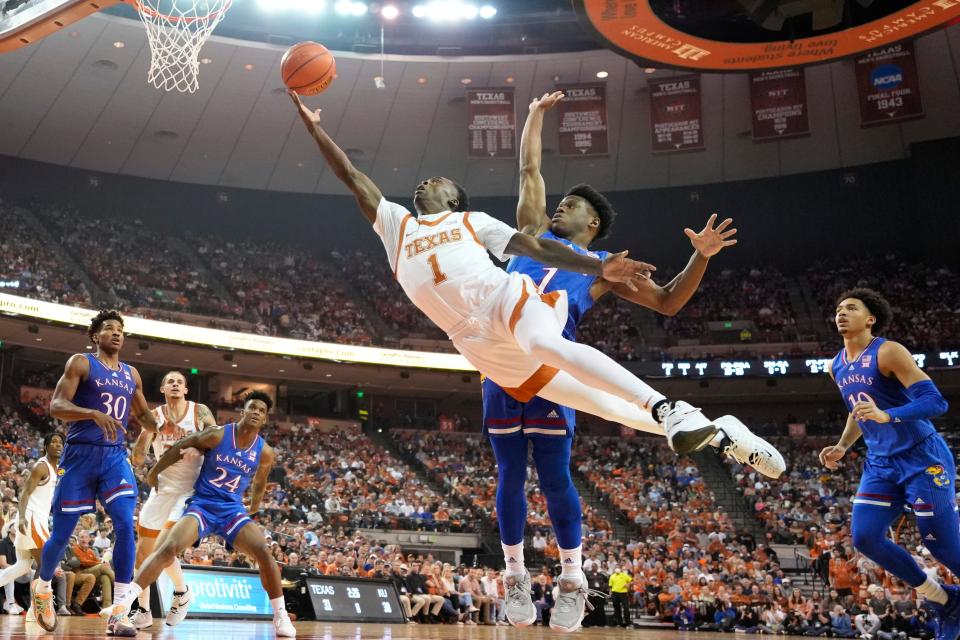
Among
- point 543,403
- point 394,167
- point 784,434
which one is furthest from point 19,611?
point 784,434

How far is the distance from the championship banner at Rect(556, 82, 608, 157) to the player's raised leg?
1692 centimetres

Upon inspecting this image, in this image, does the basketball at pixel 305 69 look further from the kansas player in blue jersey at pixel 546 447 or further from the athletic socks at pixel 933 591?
the athletic socks at pixel 933 591

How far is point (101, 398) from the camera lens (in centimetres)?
639

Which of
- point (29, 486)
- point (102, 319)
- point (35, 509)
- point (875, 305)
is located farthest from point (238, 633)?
point (875, 305)

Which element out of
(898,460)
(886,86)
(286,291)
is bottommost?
(898,460)

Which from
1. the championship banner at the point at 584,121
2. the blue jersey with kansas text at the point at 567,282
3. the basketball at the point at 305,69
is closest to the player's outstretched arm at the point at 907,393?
the blue jersey with kansas text at the point at 567,282

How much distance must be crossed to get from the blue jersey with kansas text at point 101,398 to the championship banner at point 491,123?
1709 centimetres

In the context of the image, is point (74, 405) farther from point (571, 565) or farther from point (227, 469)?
point (571, 565)

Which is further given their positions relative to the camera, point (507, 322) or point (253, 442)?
point (253, 442)

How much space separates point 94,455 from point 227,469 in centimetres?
113

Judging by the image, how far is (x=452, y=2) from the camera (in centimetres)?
2322

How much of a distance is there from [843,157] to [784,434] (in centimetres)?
903

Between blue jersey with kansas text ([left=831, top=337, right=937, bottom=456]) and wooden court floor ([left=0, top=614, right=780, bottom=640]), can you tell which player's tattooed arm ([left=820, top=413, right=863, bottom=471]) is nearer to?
blue jersey with kansas text ([left=831, top=337, right=937, bottom=456])

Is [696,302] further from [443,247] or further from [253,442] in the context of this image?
[443,247]
